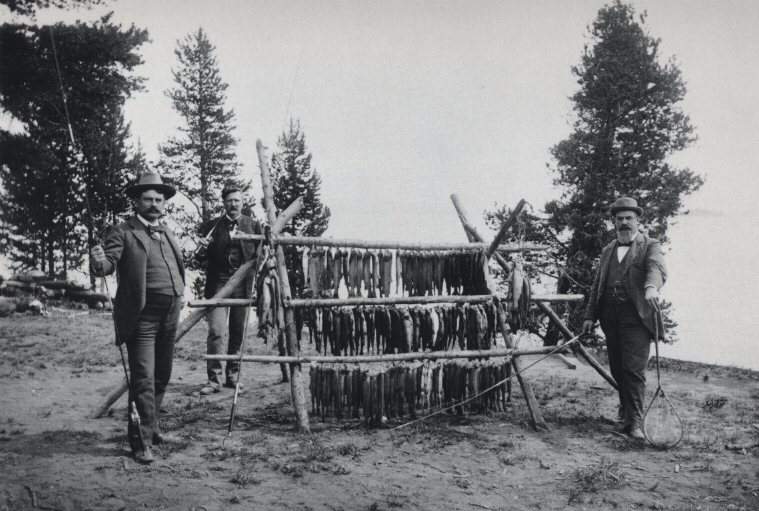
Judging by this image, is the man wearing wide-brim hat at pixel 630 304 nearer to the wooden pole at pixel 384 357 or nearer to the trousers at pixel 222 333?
the wooden pole at pixel 384 357

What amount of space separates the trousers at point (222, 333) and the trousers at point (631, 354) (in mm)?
4635

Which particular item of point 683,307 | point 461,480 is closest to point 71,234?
point 461,480

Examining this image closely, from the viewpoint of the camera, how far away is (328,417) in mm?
5898

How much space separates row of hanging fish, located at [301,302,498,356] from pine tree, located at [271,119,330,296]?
70.3 ft

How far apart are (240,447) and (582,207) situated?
1477 centimetres

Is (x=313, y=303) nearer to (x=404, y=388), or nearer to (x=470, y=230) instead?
(x=404, y=388)

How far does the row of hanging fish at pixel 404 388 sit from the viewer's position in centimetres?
582

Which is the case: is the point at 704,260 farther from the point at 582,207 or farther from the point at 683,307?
the point at 582,207

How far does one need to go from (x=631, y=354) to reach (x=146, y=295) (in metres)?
5.10

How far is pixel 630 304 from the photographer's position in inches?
224

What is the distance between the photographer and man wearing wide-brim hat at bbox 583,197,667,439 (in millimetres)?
5500

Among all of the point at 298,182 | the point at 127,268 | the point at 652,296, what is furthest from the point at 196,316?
the point at 298,182

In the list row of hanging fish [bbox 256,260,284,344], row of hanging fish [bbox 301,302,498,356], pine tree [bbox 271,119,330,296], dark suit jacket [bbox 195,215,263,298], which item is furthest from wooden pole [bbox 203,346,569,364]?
pine tree [bbox 271,119,330,296]

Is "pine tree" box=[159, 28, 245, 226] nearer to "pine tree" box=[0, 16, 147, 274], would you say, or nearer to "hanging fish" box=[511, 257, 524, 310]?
"pine tree" box=[0, 16, 147, 274]
